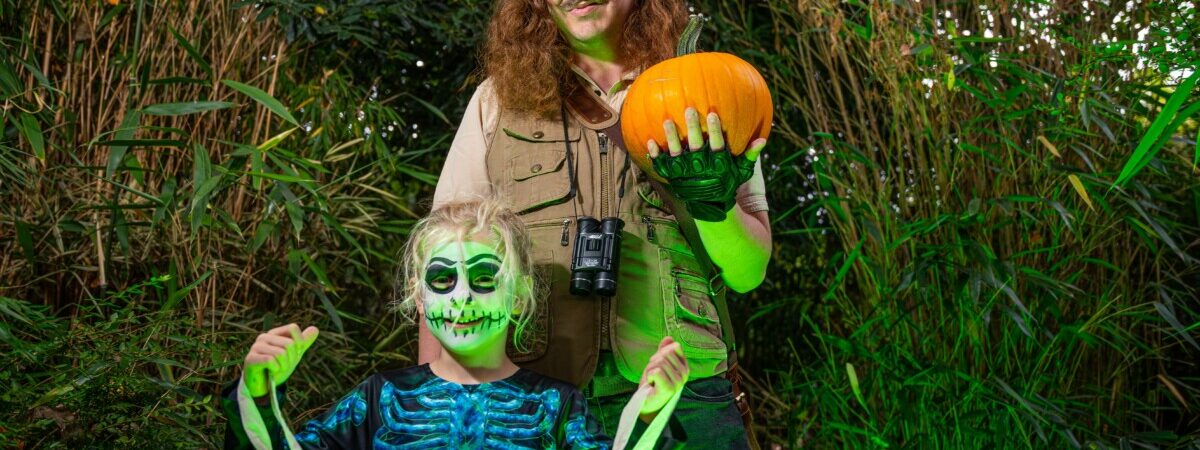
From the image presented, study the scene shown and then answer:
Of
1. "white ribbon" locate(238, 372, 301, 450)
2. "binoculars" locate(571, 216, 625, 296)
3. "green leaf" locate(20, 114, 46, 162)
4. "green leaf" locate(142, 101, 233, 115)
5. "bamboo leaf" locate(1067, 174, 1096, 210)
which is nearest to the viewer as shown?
"white ribbon" locate(238, 372, 301, 450)

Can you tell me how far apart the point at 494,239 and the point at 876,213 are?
5.30 feet

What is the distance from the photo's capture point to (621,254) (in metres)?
1.65

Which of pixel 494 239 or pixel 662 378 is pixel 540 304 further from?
pixel 662 378

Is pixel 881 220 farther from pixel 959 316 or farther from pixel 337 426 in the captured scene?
pixel 337 426

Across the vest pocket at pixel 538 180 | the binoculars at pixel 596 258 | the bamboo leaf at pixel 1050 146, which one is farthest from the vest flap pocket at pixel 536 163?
the bamboo leaf at pixel 1050 146

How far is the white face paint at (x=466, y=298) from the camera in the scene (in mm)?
1477

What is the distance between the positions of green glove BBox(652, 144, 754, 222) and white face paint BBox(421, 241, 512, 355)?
0.83 feet

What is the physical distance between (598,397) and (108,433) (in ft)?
3.22

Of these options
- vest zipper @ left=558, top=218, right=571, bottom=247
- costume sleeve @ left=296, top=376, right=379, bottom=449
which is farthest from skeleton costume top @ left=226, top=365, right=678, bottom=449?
vest zipper @ left=558, top=218, right=571, bottom=247

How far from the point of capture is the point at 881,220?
3.01 m

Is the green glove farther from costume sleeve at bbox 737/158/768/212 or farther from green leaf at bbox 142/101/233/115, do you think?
green leaf at bbox 142/101/233/115

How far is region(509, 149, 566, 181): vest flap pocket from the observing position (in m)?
1.68

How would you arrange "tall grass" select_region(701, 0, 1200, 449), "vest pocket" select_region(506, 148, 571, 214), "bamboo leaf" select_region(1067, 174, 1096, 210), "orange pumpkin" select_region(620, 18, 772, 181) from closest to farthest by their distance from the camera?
"orange pumpkin" select_region(620, 18, 772, 181), "vest pocket" select_region(506, 148, 571, 214), "bamboo leaf" select_region(1067, 174, 1096, 210), "tall grass" select_region(701, 0, 1200, 449)

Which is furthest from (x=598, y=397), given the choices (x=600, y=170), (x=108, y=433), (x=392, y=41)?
(x=392, y=41)
